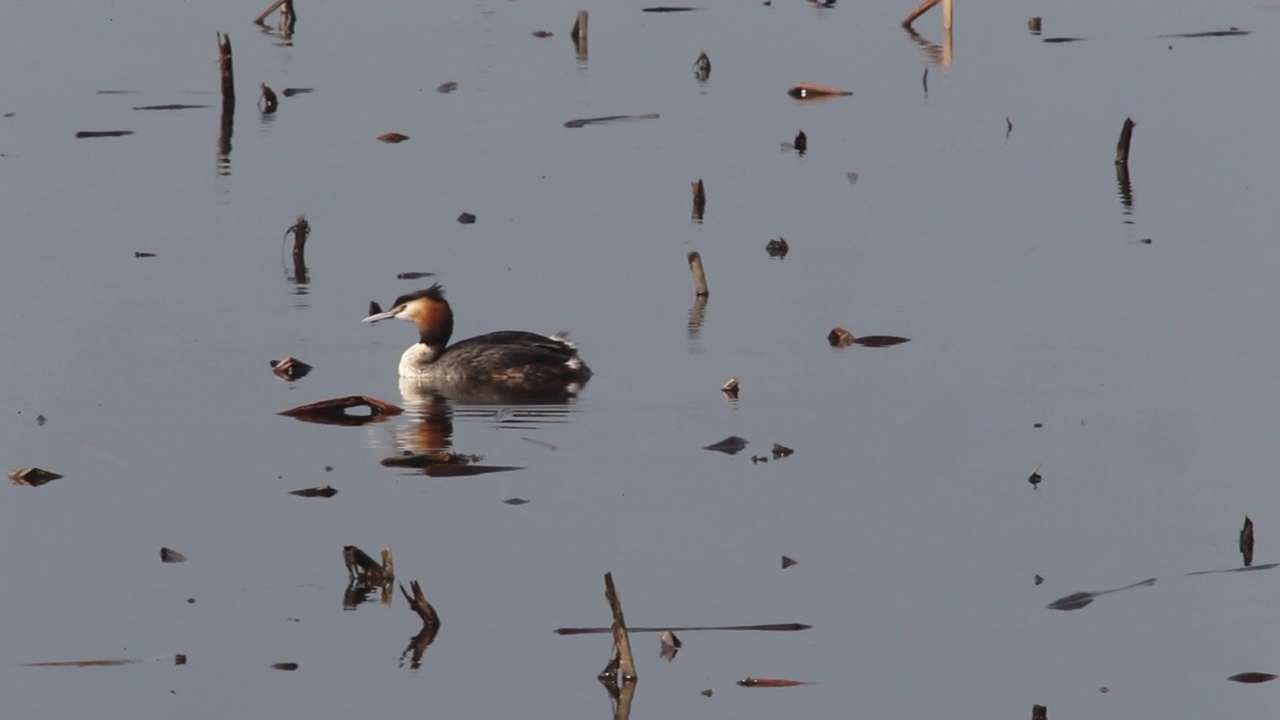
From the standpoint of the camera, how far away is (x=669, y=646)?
10.3 metres

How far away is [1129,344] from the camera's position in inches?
684

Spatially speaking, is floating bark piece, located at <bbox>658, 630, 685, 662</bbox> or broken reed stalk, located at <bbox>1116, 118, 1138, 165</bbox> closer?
floating bark piece, located at <bbox>658, 630, 685, 662</bbox>

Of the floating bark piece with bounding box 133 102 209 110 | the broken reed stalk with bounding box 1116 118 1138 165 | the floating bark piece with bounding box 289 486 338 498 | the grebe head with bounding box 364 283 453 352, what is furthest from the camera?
the floating bark piece with bounding box 133 102 209 110

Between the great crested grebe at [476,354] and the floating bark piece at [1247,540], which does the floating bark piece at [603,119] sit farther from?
the floating bark piece at [1247,540]

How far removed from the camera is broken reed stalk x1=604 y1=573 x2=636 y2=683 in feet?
31.0

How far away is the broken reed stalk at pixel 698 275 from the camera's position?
19016 millimetres

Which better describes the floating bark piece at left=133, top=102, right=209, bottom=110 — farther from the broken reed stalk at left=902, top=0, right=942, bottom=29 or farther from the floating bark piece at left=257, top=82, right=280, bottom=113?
the broken reed stalk at left=902, top=0, right=942, bottom=29

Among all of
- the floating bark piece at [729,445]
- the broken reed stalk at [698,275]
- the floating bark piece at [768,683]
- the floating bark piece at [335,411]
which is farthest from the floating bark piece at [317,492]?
the broken reed stalk at [698,275]

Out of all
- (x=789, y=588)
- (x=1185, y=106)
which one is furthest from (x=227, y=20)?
(x=789, y=588)

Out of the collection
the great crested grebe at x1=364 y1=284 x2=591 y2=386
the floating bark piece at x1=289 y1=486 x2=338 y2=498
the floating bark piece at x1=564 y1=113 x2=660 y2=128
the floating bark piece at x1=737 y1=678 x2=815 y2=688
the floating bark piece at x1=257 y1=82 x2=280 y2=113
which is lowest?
the floating bark piece at x1=737 y1=678 x2=815 y2=688

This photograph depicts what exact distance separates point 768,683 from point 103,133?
18269mm

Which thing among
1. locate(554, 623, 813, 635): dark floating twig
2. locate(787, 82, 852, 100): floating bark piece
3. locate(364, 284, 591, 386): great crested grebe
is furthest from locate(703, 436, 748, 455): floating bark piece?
locate(787, 82, 852, 100): floating bark piece

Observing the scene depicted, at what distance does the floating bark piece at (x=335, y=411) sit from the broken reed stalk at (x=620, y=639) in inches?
226

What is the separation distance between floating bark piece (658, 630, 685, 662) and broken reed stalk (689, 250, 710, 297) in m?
8.82
